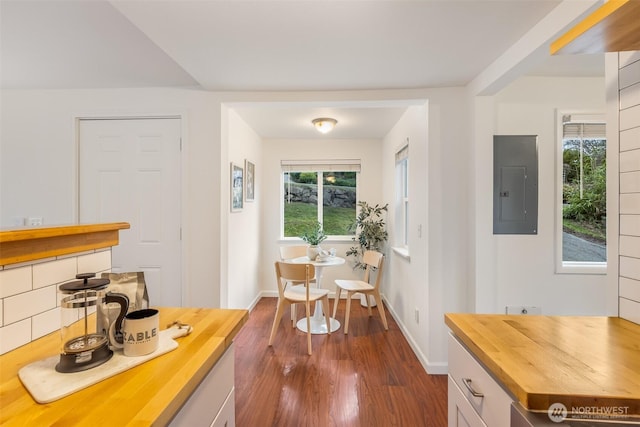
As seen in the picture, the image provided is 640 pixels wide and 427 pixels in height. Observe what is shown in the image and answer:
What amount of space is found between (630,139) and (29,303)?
2150 millimetres

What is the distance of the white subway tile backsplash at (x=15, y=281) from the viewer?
2.54 ft

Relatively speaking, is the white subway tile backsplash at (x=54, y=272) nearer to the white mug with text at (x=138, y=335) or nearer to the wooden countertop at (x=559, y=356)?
the white mug with text at (x=138, y=335)

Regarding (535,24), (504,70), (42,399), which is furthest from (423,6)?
(42,399)

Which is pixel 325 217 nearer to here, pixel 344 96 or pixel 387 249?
pixel 387 249

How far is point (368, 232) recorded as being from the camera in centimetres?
397

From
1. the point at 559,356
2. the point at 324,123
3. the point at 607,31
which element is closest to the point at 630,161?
the point at 607,31

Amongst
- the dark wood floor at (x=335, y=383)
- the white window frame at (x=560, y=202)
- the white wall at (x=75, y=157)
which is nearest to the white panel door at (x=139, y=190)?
the white wall at (x=75, y=157)

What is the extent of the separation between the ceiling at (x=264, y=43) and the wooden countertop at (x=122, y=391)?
1519 millimetres

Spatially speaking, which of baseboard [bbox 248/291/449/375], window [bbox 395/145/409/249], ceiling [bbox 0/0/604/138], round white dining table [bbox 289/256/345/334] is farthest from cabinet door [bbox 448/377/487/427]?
window [bbox 395/145/409/249]

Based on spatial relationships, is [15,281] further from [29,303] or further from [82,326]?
[82,326]

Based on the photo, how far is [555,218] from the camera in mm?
2279

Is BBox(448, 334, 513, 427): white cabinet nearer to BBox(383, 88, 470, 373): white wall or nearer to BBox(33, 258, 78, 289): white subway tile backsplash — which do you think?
BBox(383, 88, 470, 373): white wall

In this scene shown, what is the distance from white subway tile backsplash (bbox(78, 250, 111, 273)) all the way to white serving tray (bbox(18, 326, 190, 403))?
0.34 m

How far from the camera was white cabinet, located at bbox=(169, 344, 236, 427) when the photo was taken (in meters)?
0.73
